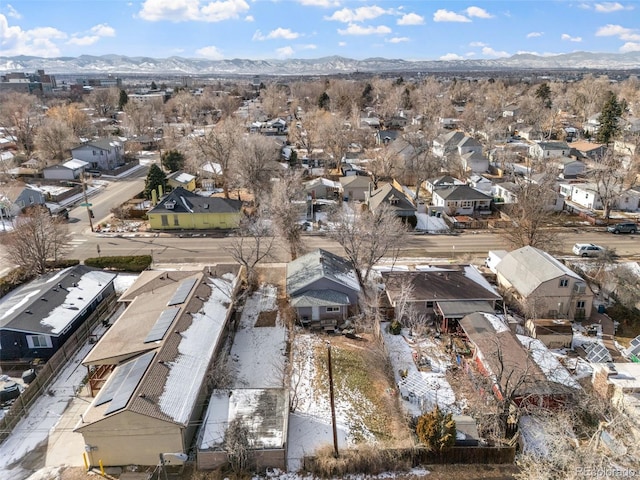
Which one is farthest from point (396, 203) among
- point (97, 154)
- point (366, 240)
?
point (97, 154)

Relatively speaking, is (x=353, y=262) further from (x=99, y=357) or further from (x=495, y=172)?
(x=495, y=172)

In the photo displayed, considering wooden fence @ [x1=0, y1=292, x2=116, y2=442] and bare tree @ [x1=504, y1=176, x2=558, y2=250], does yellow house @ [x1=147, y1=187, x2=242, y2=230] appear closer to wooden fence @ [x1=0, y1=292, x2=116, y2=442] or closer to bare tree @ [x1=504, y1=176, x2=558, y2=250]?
wooden fence @ [x1=0, y1=292, x2=116, y2=442]

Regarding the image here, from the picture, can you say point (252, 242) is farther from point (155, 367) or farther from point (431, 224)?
point (155, 367)

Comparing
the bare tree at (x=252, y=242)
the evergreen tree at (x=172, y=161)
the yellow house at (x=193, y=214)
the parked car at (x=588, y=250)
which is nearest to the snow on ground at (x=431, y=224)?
the parked car at (x=588, y=250)

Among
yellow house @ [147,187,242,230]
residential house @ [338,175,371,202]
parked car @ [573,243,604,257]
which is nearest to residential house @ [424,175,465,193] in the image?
residential house @ [338,175,371,202]

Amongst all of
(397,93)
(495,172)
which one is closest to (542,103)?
(397,93)

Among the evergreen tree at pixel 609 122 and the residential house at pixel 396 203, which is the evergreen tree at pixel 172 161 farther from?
the evergreen tree at pixel 609 122
